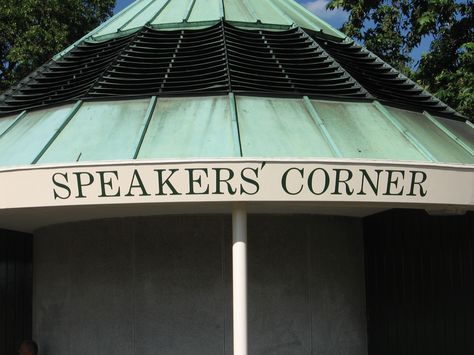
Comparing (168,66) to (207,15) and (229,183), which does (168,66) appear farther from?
(229,183)

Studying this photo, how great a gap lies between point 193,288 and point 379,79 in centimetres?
484

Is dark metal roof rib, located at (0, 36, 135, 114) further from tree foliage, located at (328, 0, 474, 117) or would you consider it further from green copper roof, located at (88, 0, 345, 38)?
tree foliage, located at (328, 0, 474, 117)

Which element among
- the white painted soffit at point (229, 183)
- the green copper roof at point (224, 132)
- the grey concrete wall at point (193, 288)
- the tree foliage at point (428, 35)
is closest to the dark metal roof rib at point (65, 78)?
the green copper roof at point (224, 132)

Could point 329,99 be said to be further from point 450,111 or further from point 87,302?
point 87,302

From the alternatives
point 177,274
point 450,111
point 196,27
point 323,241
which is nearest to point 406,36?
point 450,111

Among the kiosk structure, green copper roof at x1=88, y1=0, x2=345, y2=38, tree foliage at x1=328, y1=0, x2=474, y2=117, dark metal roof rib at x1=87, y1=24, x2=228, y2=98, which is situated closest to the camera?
the kiosk structure

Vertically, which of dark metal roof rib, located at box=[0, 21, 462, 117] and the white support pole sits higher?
dark metal roof rib, located at box=[0, 21, 462, 117]

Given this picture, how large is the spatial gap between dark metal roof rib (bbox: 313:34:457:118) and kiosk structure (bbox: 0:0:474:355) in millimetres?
Result: 69

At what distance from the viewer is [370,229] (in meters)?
13.0

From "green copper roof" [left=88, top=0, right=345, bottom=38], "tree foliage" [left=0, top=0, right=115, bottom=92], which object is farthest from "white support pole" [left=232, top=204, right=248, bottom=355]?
"tree foliage" [left=0, top=0, right=115, bottom=92]

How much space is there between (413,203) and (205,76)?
3.97 meters

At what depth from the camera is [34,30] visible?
84.5ft

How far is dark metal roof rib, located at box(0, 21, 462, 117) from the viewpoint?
1202cm

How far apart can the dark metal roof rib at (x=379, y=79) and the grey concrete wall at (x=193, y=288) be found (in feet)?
7.21
